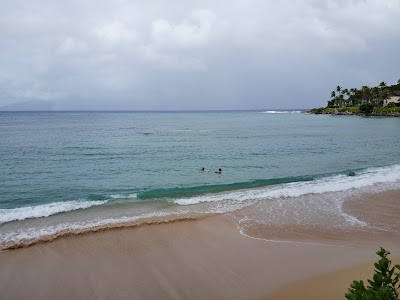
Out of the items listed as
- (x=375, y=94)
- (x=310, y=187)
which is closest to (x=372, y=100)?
(x=375, y=94)

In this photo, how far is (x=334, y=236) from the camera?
41.8ft

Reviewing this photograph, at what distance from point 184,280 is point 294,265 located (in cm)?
362

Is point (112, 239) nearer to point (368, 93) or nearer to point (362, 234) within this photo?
point (362, 234)

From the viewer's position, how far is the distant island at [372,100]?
113750 mm

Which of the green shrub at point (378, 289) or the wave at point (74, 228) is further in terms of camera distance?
the wave at point (74, 228)

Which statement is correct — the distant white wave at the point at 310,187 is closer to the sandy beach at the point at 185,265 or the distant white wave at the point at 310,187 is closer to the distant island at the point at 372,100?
the sandy beach at the point at 185,265

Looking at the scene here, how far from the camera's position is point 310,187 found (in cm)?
2072

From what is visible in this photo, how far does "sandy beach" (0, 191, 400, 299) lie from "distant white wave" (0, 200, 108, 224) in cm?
406

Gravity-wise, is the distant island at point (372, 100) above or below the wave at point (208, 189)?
above

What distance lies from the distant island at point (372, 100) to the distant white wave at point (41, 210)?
114m

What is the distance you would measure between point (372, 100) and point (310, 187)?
415ft

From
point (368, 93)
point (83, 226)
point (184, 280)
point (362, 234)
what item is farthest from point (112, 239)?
point (368, 93)

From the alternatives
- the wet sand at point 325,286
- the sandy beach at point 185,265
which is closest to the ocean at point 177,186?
the sandy beach at point 185,265

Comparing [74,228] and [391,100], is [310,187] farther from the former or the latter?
[391,100]
